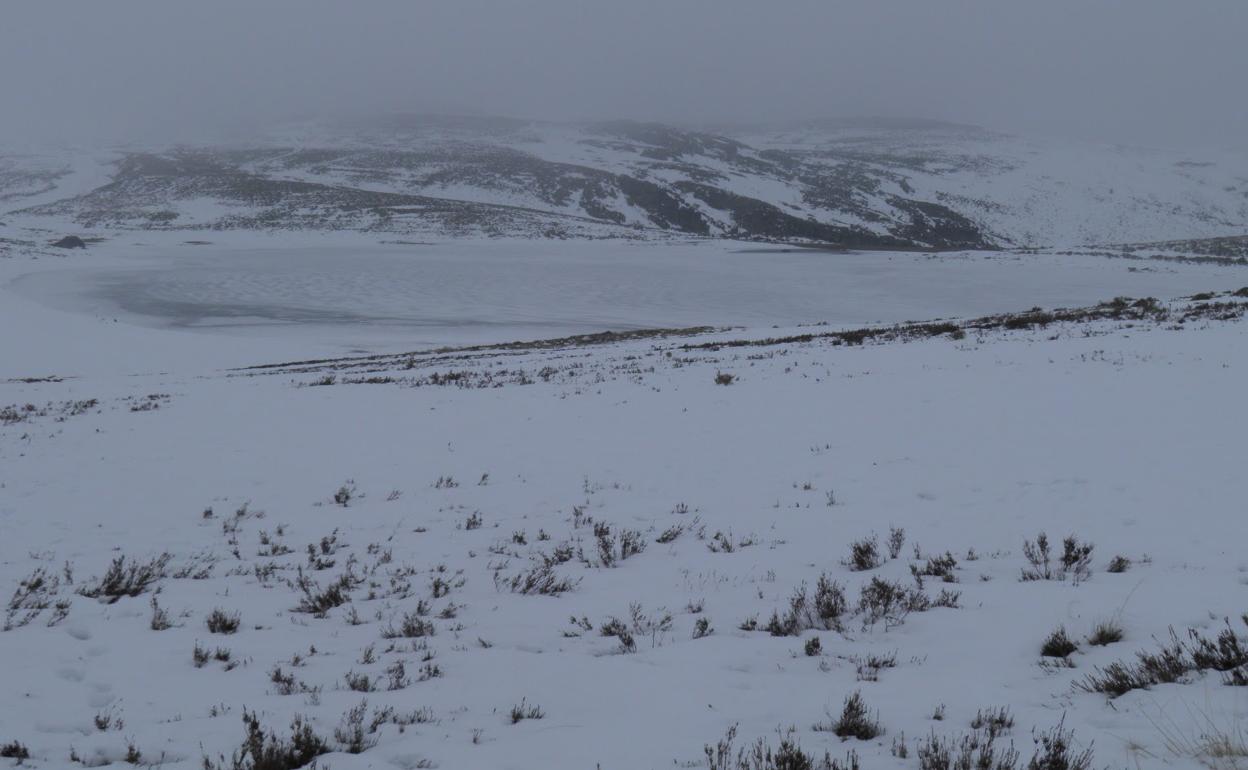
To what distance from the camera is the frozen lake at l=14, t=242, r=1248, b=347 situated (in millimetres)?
39188

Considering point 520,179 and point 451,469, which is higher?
point 520,179

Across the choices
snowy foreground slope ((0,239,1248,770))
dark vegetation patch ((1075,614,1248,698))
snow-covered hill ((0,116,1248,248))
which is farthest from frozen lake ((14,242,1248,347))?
dark vegetation patch ((1075,614,1248,698))

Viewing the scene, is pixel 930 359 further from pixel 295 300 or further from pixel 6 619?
pixel 295 300

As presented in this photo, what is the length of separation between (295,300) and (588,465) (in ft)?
132

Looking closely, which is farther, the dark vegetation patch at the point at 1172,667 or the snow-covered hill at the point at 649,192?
the snow-covered hill at the point at 649,192

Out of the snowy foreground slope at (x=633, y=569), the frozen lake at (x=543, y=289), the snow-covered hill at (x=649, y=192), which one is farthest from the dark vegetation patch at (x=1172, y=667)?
the snow-covered hill at (x=649, y=192)

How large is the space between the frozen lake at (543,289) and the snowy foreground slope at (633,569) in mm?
23823

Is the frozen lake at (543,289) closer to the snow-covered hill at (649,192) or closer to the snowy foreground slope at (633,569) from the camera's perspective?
the snowy foreground slope at (633,569)

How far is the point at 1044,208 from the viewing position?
127938 millimetres

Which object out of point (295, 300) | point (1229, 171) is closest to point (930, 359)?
point (295, 300)

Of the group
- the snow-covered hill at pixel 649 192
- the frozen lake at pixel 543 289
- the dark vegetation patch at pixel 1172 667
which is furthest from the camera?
the snow-covered hill at pixel 649 192

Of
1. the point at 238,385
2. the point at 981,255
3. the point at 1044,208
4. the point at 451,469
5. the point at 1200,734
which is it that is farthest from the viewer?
the point at 1044,208

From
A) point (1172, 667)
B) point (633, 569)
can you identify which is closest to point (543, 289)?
point (633, 569)

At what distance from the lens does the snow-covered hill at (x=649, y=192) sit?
347 feet
